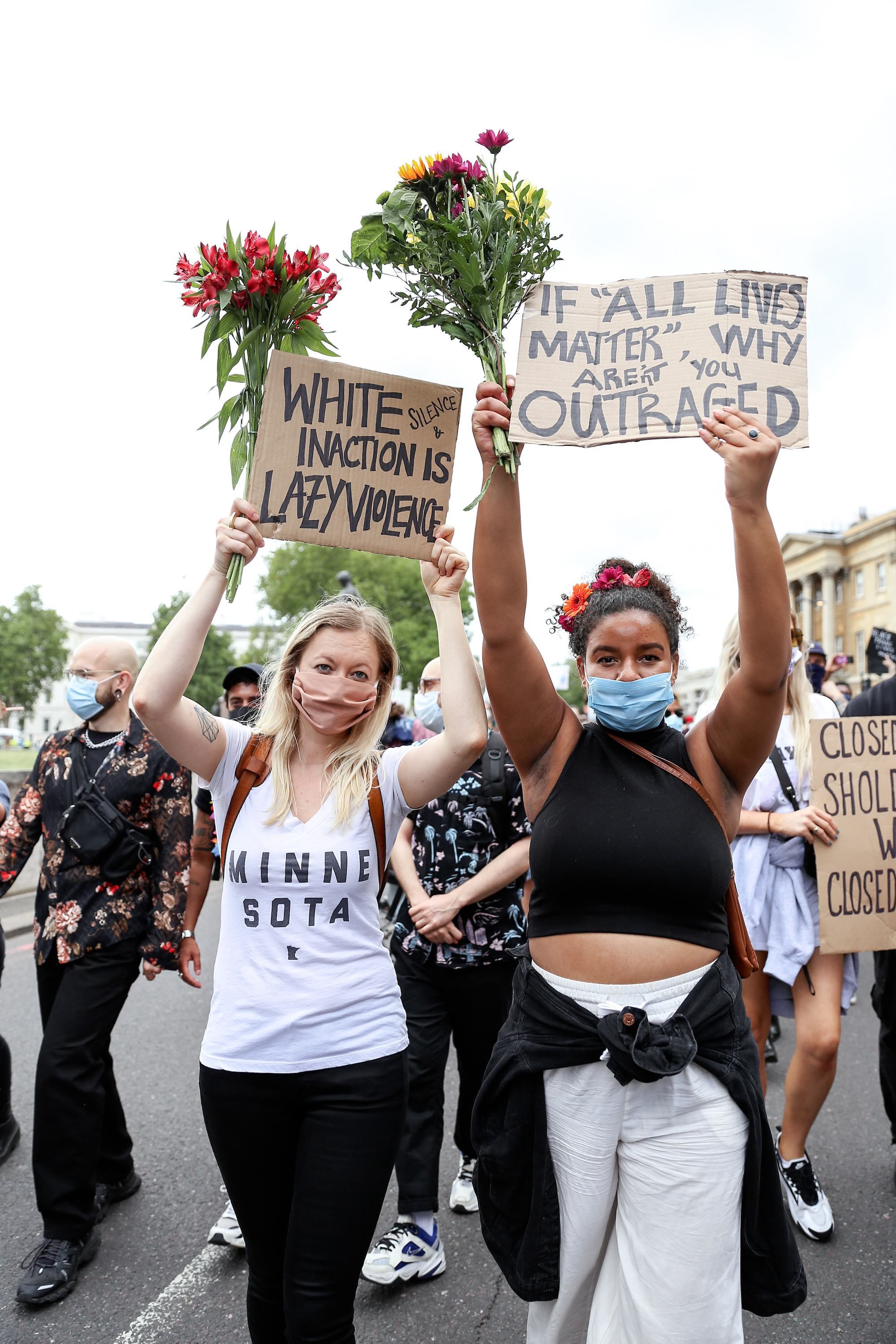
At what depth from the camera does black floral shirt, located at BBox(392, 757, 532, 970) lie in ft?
11.4

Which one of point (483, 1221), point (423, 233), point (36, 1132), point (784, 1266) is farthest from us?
point (36, 1132)

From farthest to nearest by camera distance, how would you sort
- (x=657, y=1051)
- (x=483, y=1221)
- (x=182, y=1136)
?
(x=182, y=1136)
(x=483, y=1221)
(x=657, y=1051)

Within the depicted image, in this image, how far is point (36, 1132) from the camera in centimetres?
318

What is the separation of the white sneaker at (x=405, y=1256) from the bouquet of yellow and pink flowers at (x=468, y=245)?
255 cm

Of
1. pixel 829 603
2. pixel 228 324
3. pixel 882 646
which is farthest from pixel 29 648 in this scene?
pixel 829 603

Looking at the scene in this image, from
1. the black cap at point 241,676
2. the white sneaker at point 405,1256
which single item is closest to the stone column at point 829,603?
the black cap at point 241,676

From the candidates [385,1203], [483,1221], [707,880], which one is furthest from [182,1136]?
[707,880]

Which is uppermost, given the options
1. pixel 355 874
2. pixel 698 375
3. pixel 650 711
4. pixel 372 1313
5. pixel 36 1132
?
pixel 698 375

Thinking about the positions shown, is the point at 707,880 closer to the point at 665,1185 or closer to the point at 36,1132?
the point at 665,1185

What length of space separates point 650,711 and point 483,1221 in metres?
1.24

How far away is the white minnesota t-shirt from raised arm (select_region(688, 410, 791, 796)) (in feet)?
3.15

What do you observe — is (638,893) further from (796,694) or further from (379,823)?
(796,694)

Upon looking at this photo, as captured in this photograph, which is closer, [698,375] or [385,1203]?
[698,375]

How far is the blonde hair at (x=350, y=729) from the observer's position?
2418mm
